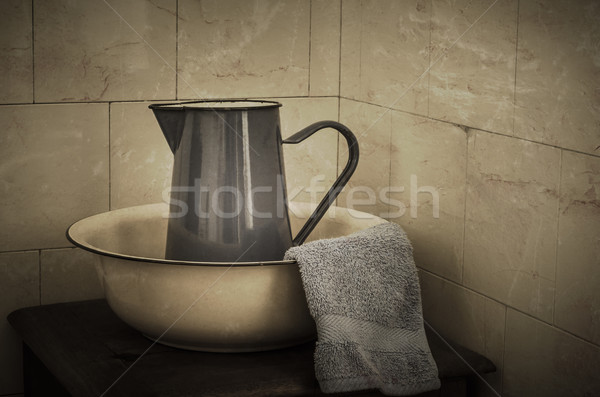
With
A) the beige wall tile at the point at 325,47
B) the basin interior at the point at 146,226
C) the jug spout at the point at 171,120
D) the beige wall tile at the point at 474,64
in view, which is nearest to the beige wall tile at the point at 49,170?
the basin interior at the point at 146,226

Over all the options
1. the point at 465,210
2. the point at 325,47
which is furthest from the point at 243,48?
the point at 465,210

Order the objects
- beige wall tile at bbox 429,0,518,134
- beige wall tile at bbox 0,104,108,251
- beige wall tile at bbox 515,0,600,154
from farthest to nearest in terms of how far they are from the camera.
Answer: beige wall tile at bbox 0,104,108,251 → beige wall tile at bbox 429,0,518,134 → beige wall tile at bbox 515,0,600,154

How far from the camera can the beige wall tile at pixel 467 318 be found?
88 centimetres

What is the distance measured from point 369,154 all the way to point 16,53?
0.55 meters

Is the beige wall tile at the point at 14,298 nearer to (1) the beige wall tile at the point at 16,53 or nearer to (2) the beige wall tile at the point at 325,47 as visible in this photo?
(1) the beige wall tile at the point at 16,53

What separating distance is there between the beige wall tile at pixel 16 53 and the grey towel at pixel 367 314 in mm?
507

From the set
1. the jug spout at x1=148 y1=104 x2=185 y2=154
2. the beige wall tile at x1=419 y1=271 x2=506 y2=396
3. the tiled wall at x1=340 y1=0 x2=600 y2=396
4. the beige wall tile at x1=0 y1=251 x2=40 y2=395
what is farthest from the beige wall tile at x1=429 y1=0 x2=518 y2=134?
the beige wall tile at x1=0 y1=251 x2=40 y2=395

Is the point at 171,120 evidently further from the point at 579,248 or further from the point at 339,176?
the point at 579,248

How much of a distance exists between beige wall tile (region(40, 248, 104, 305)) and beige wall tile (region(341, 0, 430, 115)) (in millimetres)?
502

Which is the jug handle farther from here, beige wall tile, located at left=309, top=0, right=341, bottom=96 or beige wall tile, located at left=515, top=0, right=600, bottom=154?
beige wall tile, located at left=309, top=0, right=341, bottom=96

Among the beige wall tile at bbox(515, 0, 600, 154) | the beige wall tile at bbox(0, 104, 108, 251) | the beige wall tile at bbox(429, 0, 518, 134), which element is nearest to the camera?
the beige wall tile at bbox(515, 0, 600, 154)

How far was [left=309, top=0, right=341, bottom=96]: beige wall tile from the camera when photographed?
47.3 inches

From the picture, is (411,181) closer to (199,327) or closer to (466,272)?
(466,272)

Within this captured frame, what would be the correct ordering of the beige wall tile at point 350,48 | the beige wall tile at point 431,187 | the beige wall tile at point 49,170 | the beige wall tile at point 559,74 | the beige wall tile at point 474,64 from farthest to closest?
the beige wall tile at point 350,48 → the beige wall tile at point 49,170 → the beige wall tile at point 431,187 → the beige wall tile at point 474,64 → the beige wall tile at point 559,74
